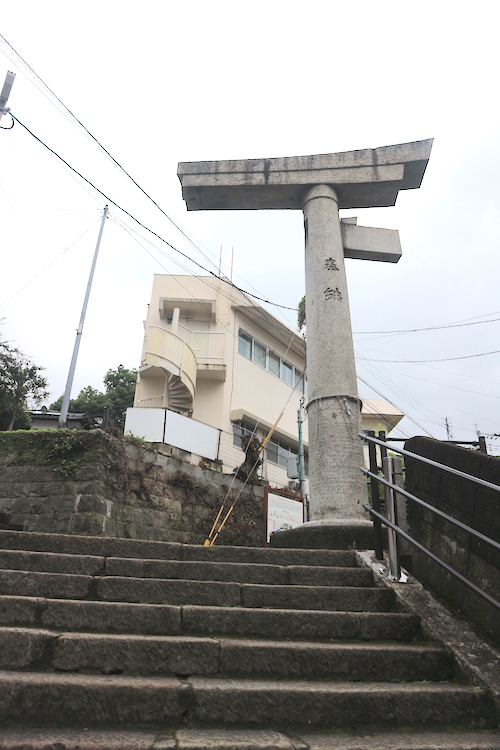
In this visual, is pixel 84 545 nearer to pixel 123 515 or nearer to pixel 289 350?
pixel 123 515

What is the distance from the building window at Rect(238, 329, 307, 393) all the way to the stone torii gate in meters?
9.66

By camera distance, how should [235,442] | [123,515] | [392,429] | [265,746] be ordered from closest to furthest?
[265,746], [123,515], [235,442], [392,429]

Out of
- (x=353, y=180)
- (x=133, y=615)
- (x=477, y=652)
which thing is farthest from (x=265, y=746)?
(x=353, y=180)

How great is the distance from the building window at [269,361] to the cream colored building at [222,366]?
0.04 m

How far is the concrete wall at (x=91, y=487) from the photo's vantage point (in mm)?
8531

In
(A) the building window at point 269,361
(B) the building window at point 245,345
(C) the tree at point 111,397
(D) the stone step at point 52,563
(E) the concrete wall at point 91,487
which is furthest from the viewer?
(C) the tree at point 111,397

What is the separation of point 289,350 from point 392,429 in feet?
36.2

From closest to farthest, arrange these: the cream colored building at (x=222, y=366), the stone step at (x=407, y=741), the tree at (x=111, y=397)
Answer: the stone step at (x=407, y=741) → the cream colored building at (x=222, y=366) → the tree at (x=111, y=397)

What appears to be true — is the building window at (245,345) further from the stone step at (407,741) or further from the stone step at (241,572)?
the stone step at (407,741)

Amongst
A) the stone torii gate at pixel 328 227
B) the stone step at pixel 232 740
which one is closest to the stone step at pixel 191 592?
the stone step at pixel 232 740

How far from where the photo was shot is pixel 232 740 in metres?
1.96

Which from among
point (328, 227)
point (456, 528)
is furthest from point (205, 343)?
point (456, 528)

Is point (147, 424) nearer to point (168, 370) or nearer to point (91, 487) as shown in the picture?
point (168, 370)

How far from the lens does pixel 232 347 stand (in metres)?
16.6
